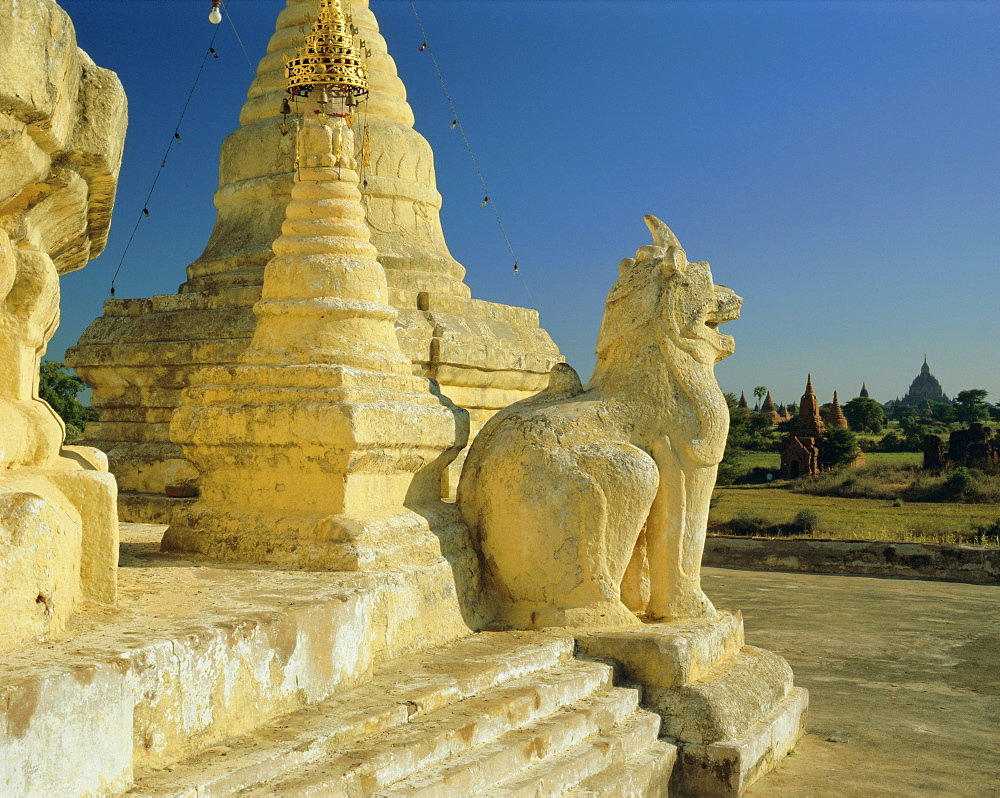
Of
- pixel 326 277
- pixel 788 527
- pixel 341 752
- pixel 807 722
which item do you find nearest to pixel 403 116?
pixel 326 277

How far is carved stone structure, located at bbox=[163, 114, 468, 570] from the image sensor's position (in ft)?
15.1

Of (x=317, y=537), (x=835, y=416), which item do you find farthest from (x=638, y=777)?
(x=835, y=416)

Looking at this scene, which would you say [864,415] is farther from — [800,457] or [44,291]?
[44,291]

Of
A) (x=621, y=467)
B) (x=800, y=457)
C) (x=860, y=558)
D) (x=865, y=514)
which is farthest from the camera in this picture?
(x=800, y=457)

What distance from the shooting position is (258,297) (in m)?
8.33

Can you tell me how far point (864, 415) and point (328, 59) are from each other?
4981cm

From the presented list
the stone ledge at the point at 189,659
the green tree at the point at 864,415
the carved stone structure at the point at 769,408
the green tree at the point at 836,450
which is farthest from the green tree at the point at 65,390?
the carved stone structure at the point at 769,408

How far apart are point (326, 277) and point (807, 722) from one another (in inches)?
138

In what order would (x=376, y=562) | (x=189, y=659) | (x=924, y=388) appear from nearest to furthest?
(x=189, y=659), (x=376, y=562), (x=924, y=388)

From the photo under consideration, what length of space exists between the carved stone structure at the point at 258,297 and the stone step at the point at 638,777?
13.8 ft

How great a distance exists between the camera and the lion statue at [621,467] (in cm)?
486

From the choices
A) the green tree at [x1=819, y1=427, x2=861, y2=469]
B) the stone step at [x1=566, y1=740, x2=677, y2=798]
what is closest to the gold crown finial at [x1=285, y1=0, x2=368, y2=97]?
the stone step at [x1=566, y1=740, x2=677, y2=798]

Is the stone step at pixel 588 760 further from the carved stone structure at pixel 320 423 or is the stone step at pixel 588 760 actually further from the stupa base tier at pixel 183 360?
the stupa base tier at pixel 183 360

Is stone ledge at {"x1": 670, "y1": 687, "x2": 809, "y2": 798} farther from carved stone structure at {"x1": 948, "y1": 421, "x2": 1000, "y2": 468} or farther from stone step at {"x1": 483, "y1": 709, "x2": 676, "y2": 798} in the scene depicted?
carved stone structure at {"x1": 948, "y1": 421, "x2": 1000, "y2": 468}
